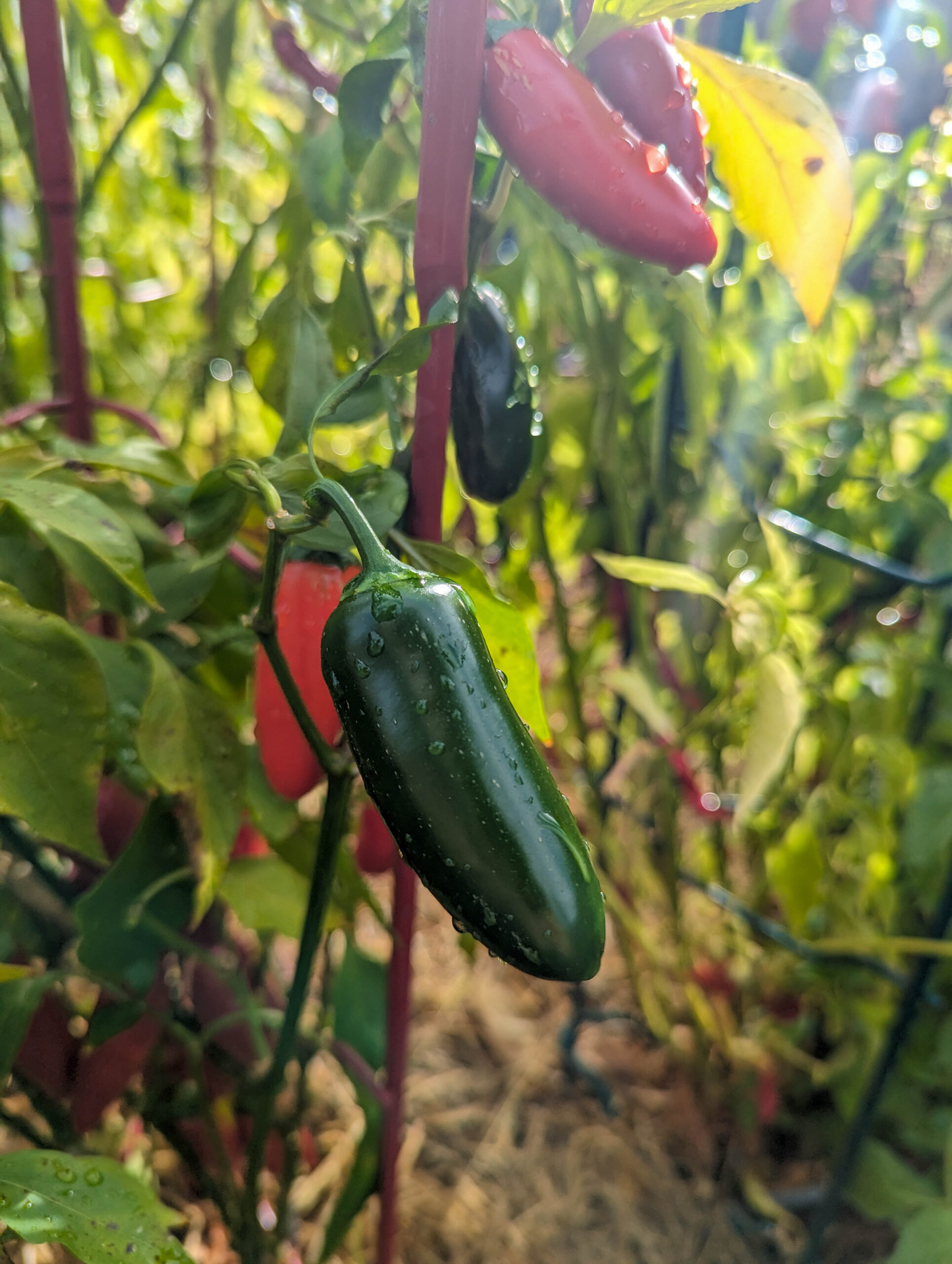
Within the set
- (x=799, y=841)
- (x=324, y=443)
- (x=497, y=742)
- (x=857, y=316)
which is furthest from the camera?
(x=857, y=316)

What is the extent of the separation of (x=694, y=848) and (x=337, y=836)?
0.82 meters

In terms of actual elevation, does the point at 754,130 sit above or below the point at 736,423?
above

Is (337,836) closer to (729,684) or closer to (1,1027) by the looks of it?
(1,1027)

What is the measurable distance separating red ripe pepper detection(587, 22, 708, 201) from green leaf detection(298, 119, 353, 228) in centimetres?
15

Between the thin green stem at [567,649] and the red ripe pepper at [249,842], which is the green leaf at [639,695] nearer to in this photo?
the thin green stem at [567,649]

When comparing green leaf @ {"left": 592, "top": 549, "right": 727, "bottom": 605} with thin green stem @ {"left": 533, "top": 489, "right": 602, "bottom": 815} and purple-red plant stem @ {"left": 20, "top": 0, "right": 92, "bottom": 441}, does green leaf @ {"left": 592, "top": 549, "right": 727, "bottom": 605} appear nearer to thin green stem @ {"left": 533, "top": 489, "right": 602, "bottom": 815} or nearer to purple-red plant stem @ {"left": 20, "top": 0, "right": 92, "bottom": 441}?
thin green stem @ {"left": 533, "top": 489, "right": 602, "bottom": 815}

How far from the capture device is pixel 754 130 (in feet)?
1.27

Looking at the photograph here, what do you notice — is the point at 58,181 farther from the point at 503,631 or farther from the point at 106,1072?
the point at 106,1072

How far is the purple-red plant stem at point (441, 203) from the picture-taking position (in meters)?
0.32

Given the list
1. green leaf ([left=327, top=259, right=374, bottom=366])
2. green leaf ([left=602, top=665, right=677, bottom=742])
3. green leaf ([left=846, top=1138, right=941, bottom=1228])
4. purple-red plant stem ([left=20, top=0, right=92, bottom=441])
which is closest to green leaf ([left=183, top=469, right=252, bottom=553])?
green leaf ([left=327, top=259, right=374, bottom=366])

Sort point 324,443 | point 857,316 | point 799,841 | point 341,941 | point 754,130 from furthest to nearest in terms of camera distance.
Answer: point 341,941 < point 857,316 < point 799,841 < point 324,443 < point 754,130

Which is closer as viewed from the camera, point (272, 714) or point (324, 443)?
point (272, 714)

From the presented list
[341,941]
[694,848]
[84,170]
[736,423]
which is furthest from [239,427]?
[694,848]

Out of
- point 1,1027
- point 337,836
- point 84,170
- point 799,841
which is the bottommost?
point 799,841
